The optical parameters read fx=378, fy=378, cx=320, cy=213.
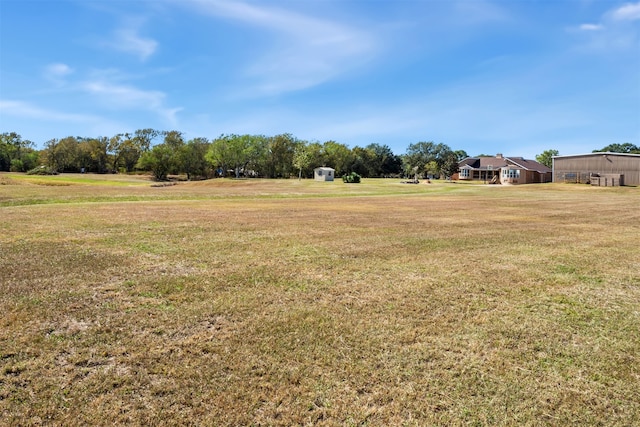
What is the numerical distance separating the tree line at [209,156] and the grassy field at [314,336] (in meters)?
78.5

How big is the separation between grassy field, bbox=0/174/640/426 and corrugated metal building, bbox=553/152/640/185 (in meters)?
61.9

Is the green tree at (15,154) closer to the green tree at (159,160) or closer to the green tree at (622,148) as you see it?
the green tree at (159,160)

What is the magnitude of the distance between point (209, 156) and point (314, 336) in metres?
90.0

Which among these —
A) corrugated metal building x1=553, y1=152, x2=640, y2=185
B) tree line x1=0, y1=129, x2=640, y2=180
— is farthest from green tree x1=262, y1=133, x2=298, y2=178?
corrugated metal building x1=553, y1=152, x2=640, y2=185

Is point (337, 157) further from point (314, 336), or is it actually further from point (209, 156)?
point (314, 336)

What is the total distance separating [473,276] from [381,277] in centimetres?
167

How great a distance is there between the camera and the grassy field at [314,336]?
10.3ft

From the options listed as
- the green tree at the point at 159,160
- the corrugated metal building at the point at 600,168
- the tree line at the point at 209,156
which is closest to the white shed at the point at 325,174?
the tree line at the point at 209,156

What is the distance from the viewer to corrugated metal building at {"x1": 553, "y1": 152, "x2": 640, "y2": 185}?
5738cm

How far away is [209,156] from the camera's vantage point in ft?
293

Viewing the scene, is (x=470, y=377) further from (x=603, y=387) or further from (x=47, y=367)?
(x=47, y=367)

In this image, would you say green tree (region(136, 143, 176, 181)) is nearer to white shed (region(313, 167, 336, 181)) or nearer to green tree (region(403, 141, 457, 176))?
white shed (region(313, 167, 336, 181))

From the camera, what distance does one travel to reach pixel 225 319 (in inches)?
186

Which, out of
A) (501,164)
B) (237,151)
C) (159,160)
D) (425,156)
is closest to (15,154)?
(159,160)
